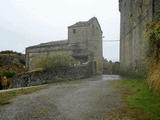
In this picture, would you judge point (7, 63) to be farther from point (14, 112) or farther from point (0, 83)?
point (14, 112)

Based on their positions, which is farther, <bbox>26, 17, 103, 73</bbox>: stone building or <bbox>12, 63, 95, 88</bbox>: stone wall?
<bbox>26, 17, 103, 73</bbox>: stone building

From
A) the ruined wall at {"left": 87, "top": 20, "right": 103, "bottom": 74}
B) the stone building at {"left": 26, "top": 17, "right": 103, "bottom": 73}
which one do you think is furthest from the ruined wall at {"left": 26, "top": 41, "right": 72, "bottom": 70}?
the ruined wall at {"left": 87, "top": 20, "right": 103, "bottom": 74}

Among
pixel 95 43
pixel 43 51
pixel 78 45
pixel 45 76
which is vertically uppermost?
pixel 95 43

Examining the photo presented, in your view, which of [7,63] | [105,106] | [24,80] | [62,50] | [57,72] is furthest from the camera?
[7,63]

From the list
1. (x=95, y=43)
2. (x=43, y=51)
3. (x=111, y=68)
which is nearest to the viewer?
(x=43, y=51)

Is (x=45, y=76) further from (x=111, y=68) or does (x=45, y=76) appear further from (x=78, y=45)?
(x=111, y=68)

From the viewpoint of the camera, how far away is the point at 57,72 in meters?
11.0

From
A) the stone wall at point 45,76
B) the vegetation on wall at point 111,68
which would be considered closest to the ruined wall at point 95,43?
the vegetation on wall at point 111,68

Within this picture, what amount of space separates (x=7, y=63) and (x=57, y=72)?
52.6 feet

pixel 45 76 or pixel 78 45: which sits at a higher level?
pixel 78 45

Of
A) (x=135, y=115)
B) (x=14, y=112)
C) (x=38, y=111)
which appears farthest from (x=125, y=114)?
(x=14, y=112)

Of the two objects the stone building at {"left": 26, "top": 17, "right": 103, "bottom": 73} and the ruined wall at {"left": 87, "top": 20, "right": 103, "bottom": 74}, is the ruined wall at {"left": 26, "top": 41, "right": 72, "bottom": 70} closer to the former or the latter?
the stone building at {"left": 26, "top": 17, "right": 103, "bottom": 73}

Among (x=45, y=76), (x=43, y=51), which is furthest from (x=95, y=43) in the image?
(x=45, y=76)

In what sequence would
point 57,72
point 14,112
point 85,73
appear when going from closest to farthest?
point 14,112
point 57,72
point 85,73
